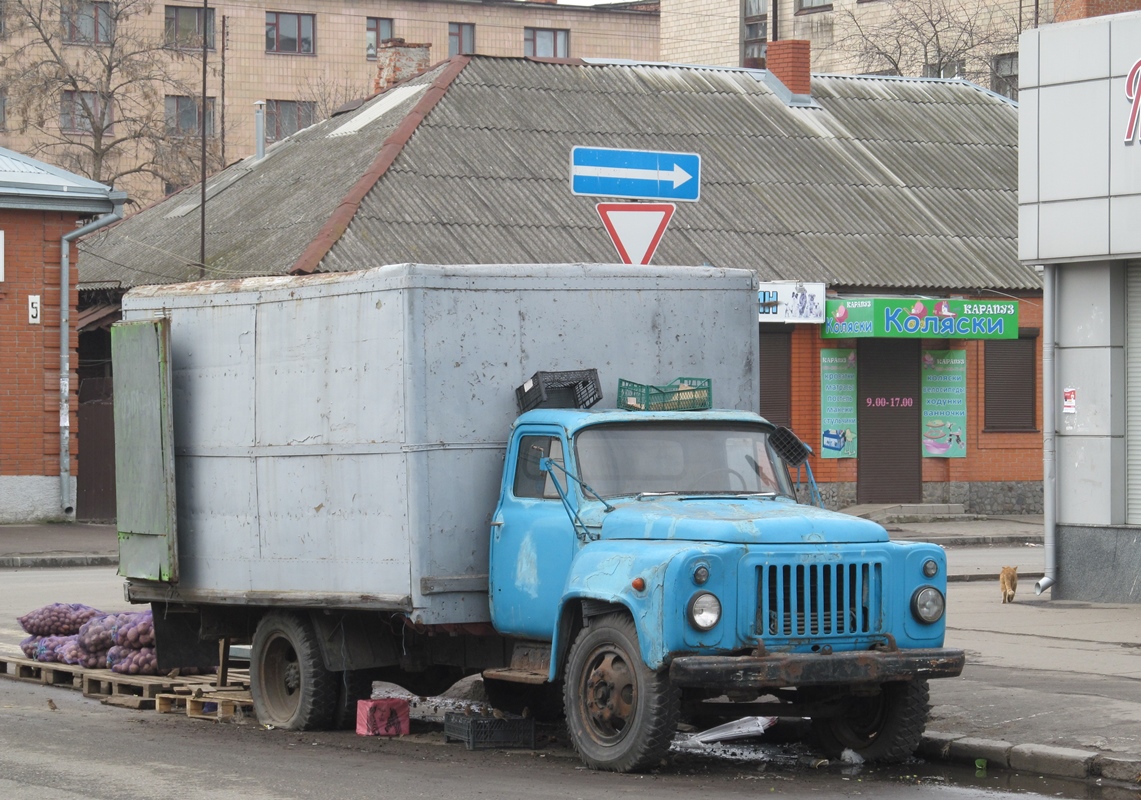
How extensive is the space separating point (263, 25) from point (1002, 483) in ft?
156

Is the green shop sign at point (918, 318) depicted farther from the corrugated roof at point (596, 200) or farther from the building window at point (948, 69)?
the building window at point (948, 69)

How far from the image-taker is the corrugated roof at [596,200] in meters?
31.9

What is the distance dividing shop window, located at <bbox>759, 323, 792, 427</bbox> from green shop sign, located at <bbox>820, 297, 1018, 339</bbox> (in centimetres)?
77

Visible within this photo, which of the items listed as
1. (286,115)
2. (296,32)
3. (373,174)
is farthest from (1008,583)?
(296,32)

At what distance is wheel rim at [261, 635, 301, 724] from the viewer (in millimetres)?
11727

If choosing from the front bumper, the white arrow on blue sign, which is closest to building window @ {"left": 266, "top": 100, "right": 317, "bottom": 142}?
the white arrow on blue sign

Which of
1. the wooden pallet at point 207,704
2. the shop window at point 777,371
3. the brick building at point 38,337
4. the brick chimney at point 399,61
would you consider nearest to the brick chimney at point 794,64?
the brick chimney at point 399,61

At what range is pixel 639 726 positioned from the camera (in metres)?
9.17

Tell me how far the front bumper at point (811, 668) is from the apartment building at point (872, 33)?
47.5 metres

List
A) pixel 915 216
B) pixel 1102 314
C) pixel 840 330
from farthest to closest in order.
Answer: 1. pixel 915 216
2. pixel 840 330
3. pixel 1102 314

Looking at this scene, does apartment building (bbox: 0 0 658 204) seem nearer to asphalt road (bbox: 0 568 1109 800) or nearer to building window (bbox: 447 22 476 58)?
building window (bbox: 447 22 476 58)

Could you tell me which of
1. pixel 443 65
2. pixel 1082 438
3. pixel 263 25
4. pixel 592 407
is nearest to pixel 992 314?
pixel 443 65

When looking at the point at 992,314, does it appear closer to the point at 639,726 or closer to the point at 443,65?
the point at 443,65

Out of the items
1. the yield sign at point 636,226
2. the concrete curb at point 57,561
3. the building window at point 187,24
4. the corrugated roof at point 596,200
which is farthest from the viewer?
the building window at point 187,24
